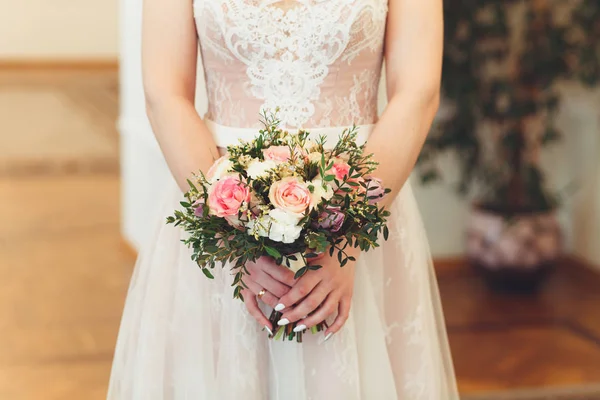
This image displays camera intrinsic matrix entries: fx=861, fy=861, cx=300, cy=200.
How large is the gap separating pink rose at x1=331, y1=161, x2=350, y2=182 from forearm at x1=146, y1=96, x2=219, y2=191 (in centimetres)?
39

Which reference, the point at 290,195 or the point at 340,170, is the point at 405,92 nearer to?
the point at 340,170

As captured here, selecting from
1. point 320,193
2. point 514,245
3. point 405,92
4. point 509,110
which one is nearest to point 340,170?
point 320,193

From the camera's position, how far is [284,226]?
1.50m

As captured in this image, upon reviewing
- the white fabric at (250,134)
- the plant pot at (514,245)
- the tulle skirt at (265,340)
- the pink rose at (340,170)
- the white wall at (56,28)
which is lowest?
the tulle skirt at (265,340)

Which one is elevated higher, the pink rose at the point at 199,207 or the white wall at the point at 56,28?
the white wall at the point at 56,28

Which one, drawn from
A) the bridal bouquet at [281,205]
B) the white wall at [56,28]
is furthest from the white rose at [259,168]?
the white wall at [56,28]

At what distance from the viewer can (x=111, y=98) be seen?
11.1m

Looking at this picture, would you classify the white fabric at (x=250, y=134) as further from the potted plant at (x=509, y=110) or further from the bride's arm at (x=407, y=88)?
the potted plant at (x=509, y=110)

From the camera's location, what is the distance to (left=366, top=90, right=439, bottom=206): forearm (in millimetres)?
1857

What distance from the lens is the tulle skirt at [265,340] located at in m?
1.86

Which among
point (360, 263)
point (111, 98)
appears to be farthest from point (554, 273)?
point (111, 98)

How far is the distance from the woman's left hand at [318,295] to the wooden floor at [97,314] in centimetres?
183

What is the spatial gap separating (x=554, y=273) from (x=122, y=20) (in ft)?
9.28

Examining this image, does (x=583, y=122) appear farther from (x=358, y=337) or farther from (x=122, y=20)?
(x=358, y=337)
